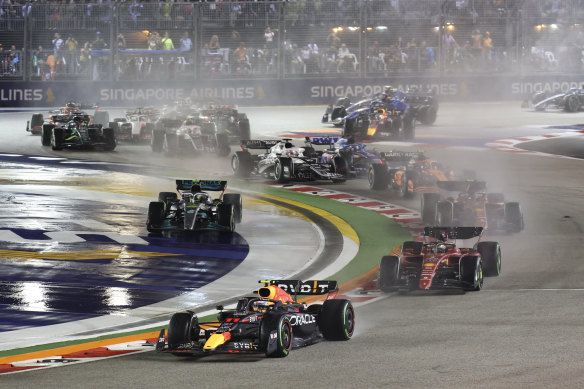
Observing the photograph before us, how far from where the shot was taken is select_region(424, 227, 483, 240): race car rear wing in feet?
49.8

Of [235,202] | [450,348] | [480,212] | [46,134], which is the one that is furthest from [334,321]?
[46,134]

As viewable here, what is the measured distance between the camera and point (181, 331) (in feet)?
35.5

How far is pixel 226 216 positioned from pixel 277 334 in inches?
359

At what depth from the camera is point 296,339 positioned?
11.2 metres

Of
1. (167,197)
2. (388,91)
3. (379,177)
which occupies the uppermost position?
(388,91)

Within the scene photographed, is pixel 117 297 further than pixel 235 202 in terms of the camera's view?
No

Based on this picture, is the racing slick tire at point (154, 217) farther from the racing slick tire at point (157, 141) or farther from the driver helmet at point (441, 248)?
the racing slick tire at point (157, 141)

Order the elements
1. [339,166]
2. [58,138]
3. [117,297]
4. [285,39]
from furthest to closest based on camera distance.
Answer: [285,39]
[58,138]
[339,166]
[117,297]

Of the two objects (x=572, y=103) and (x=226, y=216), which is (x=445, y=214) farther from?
(x=572, y=103)

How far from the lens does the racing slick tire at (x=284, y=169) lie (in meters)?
25.9

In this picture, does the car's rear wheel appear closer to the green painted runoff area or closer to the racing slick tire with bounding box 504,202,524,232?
the green painted runoff area

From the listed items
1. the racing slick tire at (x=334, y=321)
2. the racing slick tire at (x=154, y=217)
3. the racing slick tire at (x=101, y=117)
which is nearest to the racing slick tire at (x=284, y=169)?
the racing slick tire at (x=154, y=217)

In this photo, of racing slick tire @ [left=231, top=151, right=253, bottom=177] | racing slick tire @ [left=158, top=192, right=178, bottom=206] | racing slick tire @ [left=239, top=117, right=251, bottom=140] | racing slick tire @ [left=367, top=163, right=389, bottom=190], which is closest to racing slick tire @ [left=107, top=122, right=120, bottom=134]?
racing slick tire @ [left=239, top=117, right=251, bottom=140]

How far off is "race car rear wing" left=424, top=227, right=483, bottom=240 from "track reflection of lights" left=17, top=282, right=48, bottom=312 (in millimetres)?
5487
